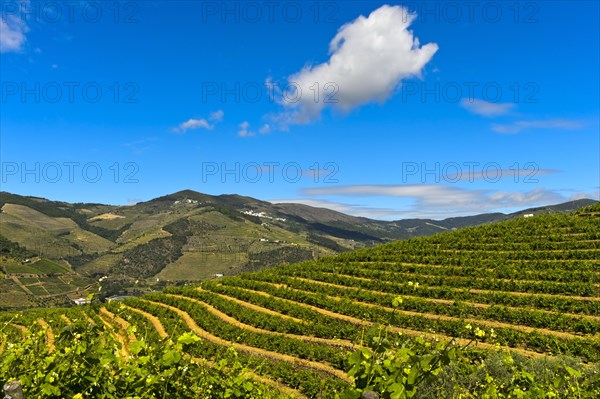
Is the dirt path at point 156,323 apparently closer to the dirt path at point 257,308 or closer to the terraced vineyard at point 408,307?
the terraced vineyard at point 408,307

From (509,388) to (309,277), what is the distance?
35.9m

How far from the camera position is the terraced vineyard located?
16.7 meters

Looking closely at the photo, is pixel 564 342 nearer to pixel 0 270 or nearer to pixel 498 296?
pixel 498 296

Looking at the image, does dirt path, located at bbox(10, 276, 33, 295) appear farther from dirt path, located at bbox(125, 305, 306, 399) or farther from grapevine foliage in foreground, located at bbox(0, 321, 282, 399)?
grapevine foliage in foreground, located at bbox(0, 321, 282, 399)

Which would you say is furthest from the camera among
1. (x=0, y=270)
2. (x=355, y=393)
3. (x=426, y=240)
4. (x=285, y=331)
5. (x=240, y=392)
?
(x=0, y=270)

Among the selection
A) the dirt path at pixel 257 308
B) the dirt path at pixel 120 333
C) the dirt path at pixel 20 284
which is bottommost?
the dirt path at pixel 20 284

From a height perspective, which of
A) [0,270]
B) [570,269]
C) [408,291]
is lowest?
[0,270]

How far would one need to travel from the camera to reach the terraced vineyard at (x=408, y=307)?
16734 millimetres

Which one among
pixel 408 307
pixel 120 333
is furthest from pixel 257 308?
pixel 408 307

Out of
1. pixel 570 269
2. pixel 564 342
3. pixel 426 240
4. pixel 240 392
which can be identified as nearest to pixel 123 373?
pixel 240 392

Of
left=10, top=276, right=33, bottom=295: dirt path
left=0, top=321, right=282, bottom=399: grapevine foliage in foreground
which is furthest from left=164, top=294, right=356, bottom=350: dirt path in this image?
left=10, top=276, right=33, bottom=295: dirt path

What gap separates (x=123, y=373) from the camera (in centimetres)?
434

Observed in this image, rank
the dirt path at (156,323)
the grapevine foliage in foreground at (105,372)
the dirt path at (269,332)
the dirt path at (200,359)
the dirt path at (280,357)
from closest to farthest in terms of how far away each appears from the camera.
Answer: the grapevine foliage in foreground at (105,372) → the dirt path at (200,359) → the dirt path at (280,357) → the dirt path at (269,332) → the dirt path at (156,323)

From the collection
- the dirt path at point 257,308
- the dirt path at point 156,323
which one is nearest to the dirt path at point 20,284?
the dirt path at point 156,323
